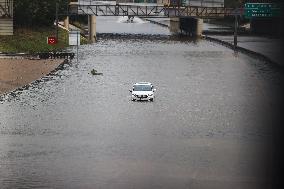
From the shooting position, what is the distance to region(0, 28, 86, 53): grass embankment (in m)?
76.9

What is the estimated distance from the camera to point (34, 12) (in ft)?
300

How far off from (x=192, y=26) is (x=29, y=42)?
5226cm

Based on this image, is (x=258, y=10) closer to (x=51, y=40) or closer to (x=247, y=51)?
(x=247, y=51)

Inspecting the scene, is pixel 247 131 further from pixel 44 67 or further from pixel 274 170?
pixel 44 67

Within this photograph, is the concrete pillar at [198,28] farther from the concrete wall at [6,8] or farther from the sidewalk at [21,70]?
the sidewalk at [21,70]

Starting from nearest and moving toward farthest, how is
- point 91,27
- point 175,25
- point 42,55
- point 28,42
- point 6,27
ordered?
point 42,55 → point 28,42 → point 6,27 → point 91,27 → point 175,25

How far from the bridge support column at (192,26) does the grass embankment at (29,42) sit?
3421cm

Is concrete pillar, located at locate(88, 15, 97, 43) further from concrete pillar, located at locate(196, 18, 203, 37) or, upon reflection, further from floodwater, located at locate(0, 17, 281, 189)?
floodwater, located at locate(0, 17, 281, 189)

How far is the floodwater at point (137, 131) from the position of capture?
2325 centimetres

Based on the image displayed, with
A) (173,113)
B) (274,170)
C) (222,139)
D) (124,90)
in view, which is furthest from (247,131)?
(124,90)

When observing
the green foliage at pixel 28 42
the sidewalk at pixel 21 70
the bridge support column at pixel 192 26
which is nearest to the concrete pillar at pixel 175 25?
the bridge support column at pixel 192 26

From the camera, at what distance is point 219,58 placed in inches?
3049

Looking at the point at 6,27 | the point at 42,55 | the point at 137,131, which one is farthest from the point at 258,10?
the point at 137,131

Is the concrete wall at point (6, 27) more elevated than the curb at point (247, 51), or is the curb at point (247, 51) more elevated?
the concrete wall at point (6, 27)
